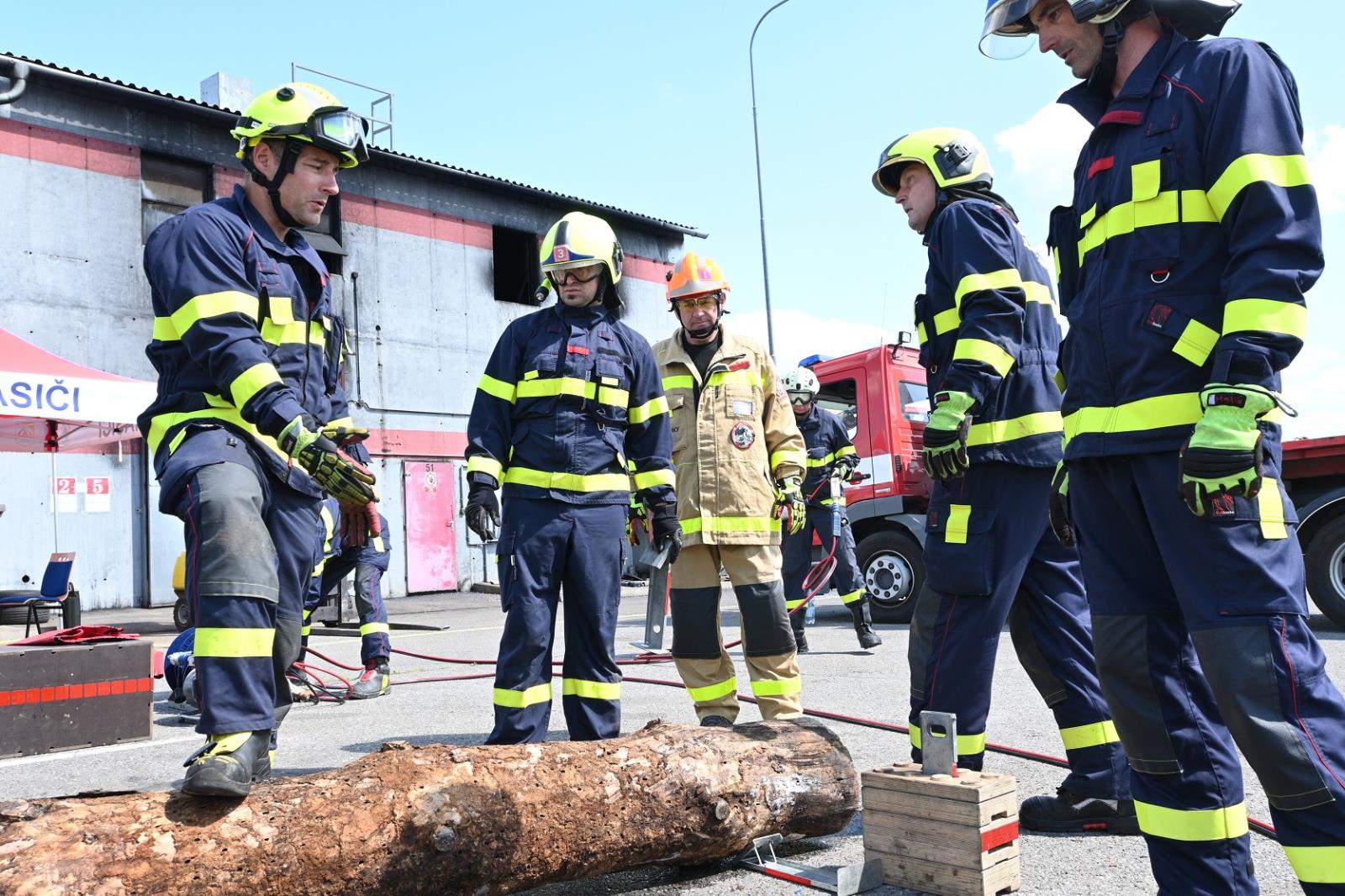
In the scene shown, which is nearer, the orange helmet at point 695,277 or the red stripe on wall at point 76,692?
the orange helmet at point 695,277

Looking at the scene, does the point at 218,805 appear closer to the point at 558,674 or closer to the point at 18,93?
the point at 558,674

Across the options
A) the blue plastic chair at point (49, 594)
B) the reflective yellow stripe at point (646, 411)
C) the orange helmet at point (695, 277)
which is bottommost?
the blue plastic chair at point (49, 594)

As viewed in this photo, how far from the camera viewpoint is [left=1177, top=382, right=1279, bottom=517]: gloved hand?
2.01m

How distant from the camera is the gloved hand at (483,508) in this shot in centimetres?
409

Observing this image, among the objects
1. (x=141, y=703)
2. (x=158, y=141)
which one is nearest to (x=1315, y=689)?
(x=141, y=703)

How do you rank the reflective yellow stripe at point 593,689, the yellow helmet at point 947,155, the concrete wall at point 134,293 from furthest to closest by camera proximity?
the concrete wall at point 134,293 → the reflective yellow stripe at point 593,689 → the yellow helmet at point 947,155

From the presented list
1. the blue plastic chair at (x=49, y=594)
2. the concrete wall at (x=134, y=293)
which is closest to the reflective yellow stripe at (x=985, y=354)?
the blue plastic chair at (x=49, y=594)

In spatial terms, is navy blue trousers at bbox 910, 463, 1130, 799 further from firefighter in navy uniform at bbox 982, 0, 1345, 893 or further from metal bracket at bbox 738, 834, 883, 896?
firefighter in navy uniform at bbox 982, 0, 1345, 893

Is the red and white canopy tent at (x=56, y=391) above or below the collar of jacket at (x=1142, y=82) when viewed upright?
above

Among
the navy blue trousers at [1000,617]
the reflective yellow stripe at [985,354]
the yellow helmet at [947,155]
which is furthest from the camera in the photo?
the yellow helmet at [947,155]

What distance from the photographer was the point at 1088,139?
256cm

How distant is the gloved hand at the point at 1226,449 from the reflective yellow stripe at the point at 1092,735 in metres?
1.62

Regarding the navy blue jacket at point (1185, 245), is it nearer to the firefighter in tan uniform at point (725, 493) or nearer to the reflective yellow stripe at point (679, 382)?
the firefighter in tan uniform at point (725, 493)

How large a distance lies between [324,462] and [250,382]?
292mm
